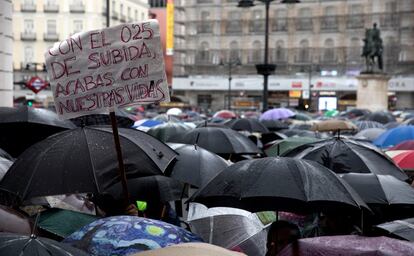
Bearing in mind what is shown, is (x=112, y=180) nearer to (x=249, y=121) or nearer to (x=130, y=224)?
(x=130, y=224)

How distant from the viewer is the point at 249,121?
46.3ft

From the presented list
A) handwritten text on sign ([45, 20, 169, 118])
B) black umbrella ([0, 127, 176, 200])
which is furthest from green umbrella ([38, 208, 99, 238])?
handwritten text on sign ([45, 20, 169, 118])

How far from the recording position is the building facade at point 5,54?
15252 millimetres

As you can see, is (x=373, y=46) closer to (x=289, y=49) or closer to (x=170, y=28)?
(x=289, y=49)

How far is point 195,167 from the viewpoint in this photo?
6680 mm

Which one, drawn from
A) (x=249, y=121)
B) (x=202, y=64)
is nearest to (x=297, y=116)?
(x=249, y=121)

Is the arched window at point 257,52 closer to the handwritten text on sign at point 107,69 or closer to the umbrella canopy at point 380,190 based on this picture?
the umbrella canopy at point 380,190

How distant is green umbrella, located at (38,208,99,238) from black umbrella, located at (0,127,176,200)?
0.61 feet

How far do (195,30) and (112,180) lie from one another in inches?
2653

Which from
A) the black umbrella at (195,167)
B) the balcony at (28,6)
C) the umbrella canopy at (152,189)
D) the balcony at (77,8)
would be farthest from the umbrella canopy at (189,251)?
the balcony at (28,6)

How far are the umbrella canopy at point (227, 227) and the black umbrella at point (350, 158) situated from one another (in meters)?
1.54

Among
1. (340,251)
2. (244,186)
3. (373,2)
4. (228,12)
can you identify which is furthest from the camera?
(228,12)

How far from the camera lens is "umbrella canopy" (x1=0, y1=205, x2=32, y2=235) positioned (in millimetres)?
3811

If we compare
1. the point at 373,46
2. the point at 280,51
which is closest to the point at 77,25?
the point at 280,51
